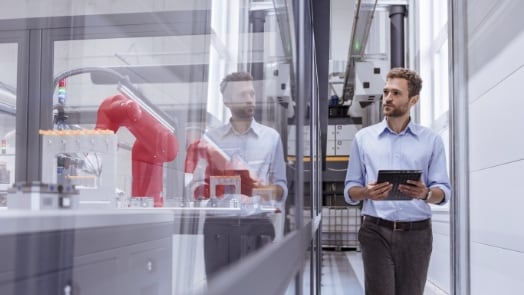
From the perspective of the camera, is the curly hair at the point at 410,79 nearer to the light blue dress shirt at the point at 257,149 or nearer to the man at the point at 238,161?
the light blue dress shirt at the point at 257,149

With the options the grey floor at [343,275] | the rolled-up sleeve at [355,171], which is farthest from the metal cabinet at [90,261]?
the grey floor at [343,275]

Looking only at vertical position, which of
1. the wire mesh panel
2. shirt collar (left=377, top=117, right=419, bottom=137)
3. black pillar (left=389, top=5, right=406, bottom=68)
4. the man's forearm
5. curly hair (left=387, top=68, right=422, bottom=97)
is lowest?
the wire mesh panel

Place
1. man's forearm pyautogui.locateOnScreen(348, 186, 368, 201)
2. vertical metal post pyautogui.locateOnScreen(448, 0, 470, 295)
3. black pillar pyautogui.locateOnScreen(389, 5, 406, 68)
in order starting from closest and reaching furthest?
man's forearm pyautogui.locateOnScreen(348, 186, 368, 201)
vertical metal post pyautogui.locateOnScreen(448, 0, 470, 295)
black pillar pyautogui.locateOnScreen(389, 5, 406, 68)

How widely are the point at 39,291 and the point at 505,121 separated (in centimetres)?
281

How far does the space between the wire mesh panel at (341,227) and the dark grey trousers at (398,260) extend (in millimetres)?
5230

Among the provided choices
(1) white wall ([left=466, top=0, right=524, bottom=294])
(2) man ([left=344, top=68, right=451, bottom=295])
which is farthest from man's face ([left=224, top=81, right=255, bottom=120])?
(1) white wall ([left=466, top=0, right=524, bottom=294])

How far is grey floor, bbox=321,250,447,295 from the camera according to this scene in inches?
194

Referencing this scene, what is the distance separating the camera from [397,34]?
19.4 ft

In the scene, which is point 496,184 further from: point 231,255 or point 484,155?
point 231,255

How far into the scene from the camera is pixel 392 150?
271 centimetres

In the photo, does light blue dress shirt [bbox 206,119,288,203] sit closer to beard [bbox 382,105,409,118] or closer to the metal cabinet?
the metal cabinet

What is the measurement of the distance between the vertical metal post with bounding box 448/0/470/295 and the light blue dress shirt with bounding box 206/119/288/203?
2778 millimetres

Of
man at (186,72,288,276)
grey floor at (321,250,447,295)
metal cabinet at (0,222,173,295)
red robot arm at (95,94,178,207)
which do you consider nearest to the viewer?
metal cabinet at (0,222,173,295)

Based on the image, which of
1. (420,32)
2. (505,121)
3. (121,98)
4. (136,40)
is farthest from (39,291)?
(420,32)
